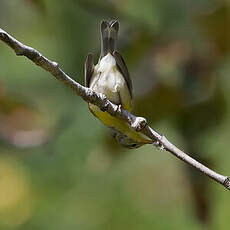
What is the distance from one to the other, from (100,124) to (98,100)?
2.88 feet

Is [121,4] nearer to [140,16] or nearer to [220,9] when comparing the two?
[140,16]

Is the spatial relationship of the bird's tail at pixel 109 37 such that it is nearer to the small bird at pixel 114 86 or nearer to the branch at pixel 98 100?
the small bird at pixel 114 86

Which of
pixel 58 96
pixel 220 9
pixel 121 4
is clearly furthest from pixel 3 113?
pixel 220 9

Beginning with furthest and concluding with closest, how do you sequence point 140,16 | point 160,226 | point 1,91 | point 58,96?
point 160,226
point 58,96
point 1,91
point 140,16

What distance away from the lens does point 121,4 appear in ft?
6.74

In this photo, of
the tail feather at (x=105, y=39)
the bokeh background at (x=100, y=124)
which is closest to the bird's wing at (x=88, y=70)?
the tail feather at (x=105, y=39)

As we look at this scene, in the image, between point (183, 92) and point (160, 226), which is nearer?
point (183, 92)

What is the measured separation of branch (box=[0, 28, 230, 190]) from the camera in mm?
1056

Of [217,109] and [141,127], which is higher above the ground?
[217,109]

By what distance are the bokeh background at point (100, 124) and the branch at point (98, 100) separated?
778 mm

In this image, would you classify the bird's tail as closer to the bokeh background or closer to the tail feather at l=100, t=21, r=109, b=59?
the tail feather at l=100, t=21, r=109, b=59

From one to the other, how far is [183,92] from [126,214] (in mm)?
891

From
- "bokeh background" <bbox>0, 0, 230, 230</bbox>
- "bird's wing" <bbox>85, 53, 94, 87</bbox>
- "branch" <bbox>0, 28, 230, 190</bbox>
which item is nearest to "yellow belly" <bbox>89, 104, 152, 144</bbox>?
"bird's wing" <bbox>85, 53, 94, 87</bbox>

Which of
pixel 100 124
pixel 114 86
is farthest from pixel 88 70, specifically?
pixel 100 124
